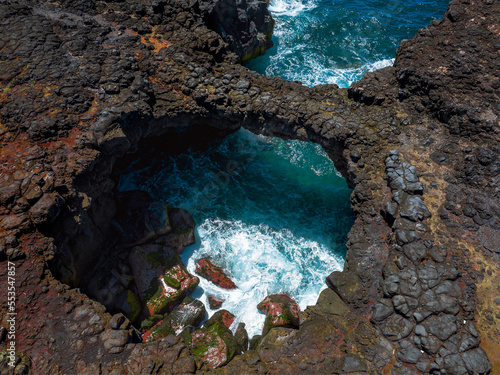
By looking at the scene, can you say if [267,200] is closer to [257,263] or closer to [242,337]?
[257,263]

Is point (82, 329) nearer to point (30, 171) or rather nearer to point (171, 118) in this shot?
point (30, 171)

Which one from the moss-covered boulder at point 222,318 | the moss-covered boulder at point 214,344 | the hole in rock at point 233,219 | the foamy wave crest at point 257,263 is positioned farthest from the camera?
the foamy wave crest at point 257,263

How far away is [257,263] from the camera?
47.3 ft

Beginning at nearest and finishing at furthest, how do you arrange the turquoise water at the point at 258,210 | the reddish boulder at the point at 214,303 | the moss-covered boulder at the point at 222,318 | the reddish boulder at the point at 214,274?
1. the moss-covered boulder at the point at 222,318
2. the reddish boulder at the point at 214,303
3. the reddish boulder at the point at 214,274
4. the turquoise water at the point at 258,210

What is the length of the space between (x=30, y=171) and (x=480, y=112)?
1611 centimetres

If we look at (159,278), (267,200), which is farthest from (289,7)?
(159,278)

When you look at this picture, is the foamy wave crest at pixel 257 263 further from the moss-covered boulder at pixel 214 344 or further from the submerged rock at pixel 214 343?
the moss-covered boulder at pixel 214 344

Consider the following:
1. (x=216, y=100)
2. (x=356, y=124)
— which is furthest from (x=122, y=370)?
(x=356, y=124)

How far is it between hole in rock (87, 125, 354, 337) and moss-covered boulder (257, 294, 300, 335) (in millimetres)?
822

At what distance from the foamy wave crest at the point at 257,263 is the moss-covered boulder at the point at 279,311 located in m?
0.76

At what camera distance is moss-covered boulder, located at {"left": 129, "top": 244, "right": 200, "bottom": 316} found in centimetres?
1275

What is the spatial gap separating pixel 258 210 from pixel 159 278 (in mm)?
5869

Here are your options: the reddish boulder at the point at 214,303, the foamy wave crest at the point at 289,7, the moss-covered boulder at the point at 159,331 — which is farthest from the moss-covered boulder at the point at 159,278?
the foamy wave crest at the point at 289,7

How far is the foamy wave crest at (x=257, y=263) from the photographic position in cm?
1334
